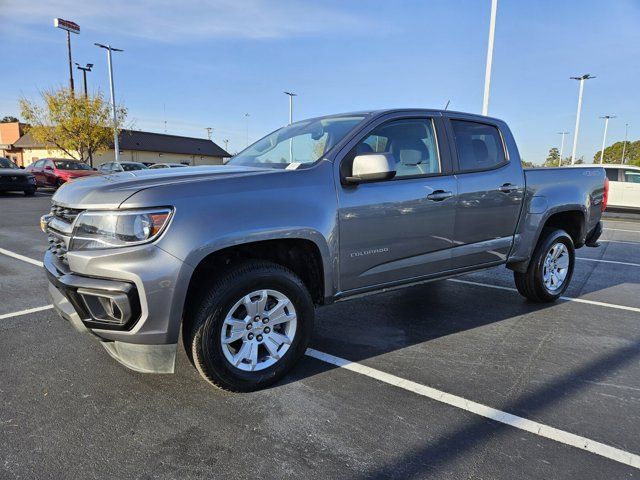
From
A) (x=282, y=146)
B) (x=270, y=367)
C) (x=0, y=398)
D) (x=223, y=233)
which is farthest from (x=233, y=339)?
(x=282, y=146)

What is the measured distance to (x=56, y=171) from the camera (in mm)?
20047

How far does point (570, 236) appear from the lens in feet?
17.3

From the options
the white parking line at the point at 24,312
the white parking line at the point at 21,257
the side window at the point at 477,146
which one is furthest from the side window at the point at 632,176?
the white parking line at the point at 24,312

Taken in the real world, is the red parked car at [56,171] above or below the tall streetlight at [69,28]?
below

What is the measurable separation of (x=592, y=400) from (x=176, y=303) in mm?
2752

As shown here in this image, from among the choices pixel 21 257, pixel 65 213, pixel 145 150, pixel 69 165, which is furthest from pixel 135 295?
pixel 145 150

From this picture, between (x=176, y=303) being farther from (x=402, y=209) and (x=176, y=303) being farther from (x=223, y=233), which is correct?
(x=402, y=209)

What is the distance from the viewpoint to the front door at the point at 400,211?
10.8 feet

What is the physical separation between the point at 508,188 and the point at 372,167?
1907 millimetres

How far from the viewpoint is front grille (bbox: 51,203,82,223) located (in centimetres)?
277

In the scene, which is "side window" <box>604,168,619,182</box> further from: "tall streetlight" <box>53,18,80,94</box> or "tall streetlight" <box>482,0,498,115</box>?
"tall streetlight" <box>53,18,80,94</box>

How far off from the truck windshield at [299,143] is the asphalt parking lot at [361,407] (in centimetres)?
158

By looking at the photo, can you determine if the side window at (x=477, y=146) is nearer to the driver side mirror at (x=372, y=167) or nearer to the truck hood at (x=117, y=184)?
the driver side mirror at (x=372, y=167)

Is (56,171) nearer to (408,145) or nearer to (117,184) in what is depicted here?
(117,184)
